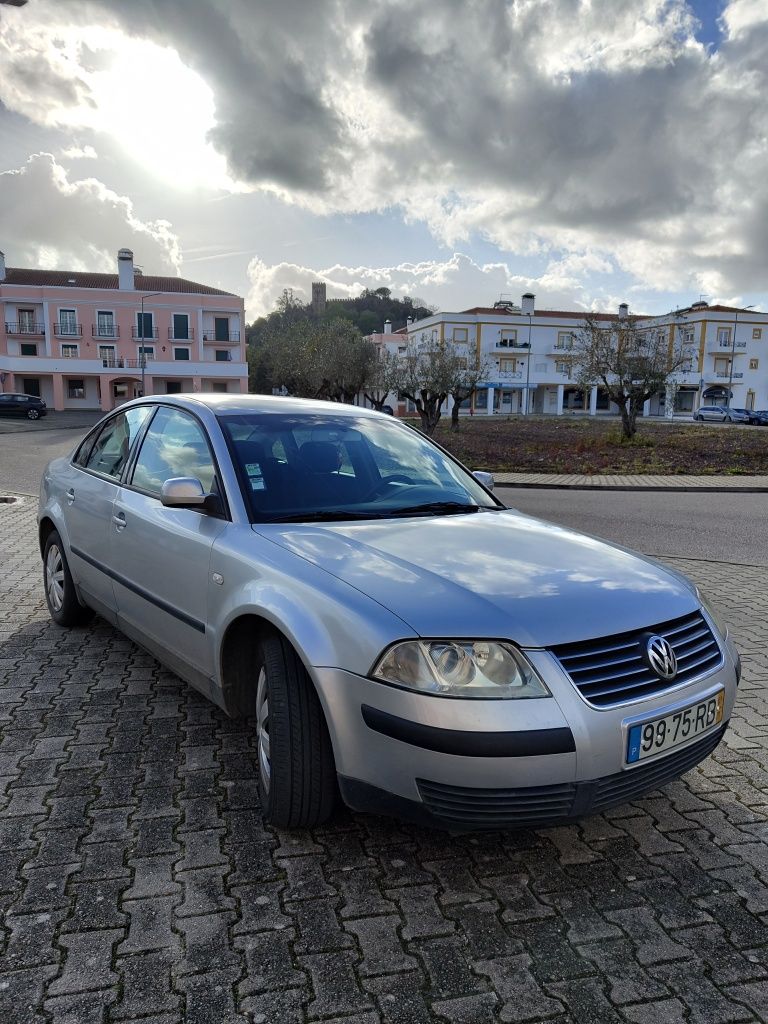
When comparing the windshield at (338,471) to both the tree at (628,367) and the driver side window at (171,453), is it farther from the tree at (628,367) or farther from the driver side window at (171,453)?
the tree at (628,367)

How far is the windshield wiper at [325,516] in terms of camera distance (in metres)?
3.23

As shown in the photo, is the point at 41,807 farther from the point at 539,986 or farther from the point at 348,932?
the point at 539,986

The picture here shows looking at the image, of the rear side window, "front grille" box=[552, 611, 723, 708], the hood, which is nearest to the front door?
the rear side window

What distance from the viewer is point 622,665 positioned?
8.02ft

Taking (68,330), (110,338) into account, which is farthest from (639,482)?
(68,330)

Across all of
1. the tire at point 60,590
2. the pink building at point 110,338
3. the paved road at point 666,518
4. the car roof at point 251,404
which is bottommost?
the paved road at point 666,518

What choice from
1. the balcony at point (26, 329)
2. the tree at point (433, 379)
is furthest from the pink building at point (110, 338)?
the tree at point (433, 379)

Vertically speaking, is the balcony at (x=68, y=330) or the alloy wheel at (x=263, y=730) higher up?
the balcony at (x=68, y=330)

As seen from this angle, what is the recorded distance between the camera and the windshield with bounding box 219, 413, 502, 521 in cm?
338

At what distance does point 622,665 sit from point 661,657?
0.61ft

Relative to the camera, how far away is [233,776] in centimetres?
327

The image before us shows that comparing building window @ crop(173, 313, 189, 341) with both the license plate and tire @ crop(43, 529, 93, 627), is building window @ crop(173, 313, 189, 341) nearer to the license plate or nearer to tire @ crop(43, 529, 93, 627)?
tire @ crop(43, 529, 93, 627)

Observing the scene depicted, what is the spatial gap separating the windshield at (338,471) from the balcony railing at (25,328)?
6197 cm

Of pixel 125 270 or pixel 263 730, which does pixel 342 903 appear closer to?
pixel 263 730
